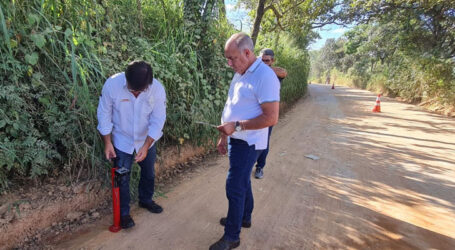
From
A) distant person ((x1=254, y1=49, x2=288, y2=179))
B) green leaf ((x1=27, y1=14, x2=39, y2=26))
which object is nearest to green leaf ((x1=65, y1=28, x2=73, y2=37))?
green leaf ((x1=27, y1=14, x2=39, y2=26))

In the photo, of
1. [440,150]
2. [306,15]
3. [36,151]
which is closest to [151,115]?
[36,151]

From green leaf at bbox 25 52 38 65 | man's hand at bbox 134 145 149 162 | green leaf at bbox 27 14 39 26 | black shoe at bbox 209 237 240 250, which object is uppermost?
green leaf at bbox 27 14 39 26

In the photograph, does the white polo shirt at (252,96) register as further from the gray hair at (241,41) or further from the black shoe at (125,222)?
the black shoe at (125,222)

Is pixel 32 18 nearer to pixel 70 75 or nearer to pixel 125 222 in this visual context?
pixel 70 75

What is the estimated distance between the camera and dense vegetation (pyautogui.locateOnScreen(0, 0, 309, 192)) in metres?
2.04

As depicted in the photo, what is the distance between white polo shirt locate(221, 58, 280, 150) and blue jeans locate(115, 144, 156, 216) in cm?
94

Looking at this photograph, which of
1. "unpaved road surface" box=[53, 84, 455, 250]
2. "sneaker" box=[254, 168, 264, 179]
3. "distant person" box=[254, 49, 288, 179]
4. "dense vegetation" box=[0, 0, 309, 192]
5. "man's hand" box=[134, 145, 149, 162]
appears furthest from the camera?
"sneaker" box=[254, 168, 264, 179]

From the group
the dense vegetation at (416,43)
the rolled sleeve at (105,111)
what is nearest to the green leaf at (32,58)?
the rolled sleeve at (105,111)

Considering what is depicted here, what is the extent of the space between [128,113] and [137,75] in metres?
0.41

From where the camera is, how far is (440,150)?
5.19 meters

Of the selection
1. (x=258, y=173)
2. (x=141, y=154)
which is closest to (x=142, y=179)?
(x=141, y=154)

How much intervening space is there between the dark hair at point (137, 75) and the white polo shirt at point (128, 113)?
161mm

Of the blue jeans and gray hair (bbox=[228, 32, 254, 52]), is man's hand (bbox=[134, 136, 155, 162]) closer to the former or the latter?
the blue jeans

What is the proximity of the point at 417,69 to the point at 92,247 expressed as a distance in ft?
45.3
